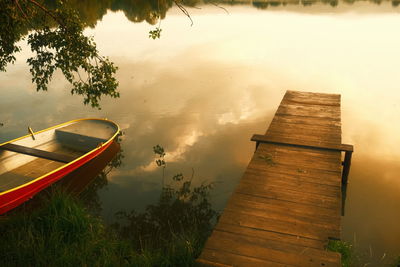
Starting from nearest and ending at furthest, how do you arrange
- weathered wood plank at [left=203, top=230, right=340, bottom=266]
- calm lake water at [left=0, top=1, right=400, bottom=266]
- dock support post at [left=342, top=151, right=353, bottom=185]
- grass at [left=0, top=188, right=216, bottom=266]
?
weathered wood plank at [left=203, top=230, right=340, bottom=266] < grass at [left=0, top=188, right=216, bottom=266] < dock support post at [left=342, top=151, right=353, bottom=185] < calm lake water at [left=0, top=1, right=400, bottom=266]

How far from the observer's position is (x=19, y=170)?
31.8 feet

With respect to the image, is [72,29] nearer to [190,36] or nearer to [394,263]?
[394,263]

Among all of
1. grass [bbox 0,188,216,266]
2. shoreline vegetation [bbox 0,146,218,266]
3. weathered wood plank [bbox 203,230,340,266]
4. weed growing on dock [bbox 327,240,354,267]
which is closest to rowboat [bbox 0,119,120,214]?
shoreline vegetation [bbox 0,146,218,266]

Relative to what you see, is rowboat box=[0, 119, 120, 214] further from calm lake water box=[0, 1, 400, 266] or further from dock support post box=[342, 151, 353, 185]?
dock support post box=[342, 151, 353, 185]

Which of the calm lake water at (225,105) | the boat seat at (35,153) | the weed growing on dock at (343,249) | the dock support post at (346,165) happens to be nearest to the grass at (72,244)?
the calm lake water at (225,105)

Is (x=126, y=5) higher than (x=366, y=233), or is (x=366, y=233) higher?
(x=126, y=5)

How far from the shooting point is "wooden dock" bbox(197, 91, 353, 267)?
17.0 feet

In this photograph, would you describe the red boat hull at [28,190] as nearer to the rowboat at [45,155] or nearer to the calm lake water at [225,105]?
the rowboat at [45,155]

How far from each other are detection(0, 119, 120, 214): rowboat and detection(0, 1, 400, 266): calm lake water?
1169mm

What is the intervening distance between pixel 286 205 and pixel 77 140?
7.82 metres

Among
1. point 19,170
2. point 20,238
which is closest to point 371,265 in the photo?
point 20,238

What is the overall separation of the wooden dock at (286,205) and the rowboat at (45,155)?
17.1 ft

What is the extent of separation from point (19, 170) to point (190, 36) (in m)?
26.2

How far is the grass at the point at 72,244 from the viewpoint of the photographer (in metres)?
5.89
